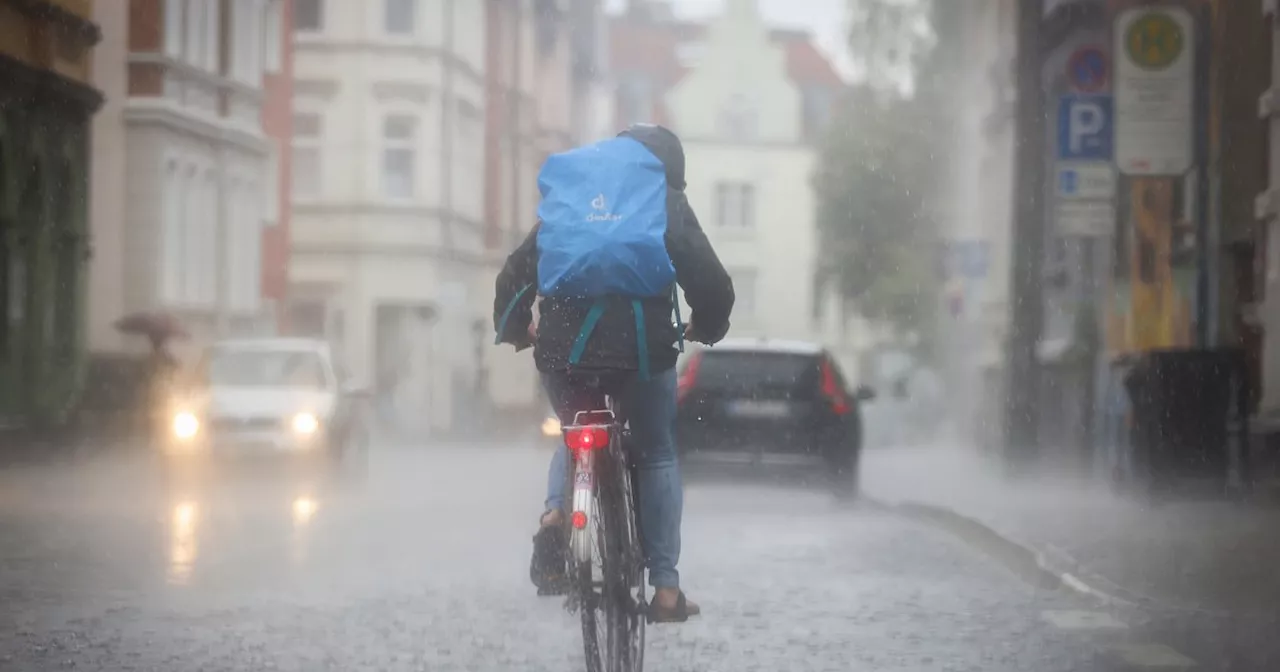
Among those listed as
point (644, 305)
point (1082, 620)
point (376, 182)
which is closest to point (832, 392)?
point (1082, 620)

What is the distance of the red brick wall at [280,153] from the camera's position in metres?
46.1

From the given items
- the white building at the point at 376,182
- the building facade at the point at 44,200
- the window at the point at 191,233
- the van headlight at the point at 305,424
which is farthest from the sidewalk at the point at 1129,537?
the white building at the point at 376,182

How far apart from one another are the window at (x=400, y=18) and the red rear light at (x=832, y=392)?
106ft

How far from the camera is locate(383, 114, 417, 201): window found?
52750 millimetres

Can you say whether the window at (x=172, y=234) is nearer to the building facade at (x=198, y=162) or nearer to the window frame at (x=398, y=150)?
the building facade at (x=198, y=162)

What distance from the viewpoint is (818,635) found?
1069cm

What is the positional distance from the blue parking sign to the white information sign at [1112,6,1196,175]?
169cm

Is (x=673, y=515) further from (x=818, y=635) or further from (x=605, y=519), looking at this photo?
(x=818, y=635)

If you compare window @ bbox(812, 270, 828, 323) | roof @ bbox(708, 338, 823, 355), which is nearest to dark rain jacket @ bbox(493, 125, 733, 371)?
roof @ bbox(708, 338, 823, 355)

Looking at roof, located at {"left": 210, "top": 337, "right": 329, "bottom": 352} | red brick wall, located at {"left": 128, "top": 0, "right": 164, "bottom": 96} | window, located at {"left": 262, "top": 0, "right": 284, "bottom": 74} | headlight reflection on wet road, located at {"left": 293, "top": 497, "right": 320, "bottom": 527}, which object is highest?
window, located at {"left": 262, "top": 0, "right": 284, "bottom": 74}

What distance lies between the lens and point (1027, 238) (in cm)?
2364

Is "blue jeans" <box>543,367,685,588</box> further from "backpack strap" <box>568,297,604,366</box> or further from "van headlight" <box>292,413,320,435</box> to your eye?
"van headlight" <box>292,413,320,435</box>

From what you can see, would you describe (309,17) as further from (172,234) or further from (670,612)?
(670,612)

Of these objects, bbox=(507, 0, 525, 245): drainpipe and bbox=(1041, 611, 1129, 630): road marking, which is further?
bbox=(507, 0, 525, 245): drainpipe
